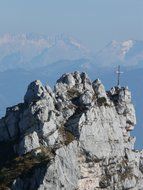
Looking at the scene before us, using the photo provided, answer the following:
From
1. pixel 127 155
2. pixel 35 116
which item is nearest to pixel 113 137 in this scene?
pixel 127 155

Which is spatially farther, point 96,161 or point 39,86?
point 39,86

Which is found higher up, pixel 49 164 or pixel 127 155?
pixel 127 155

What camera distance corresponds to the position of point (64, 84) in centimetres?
8444

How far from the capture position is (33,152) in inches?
2852

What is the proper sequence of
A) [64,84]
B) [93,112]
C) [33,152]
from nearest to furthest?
[33,152] < [93,112] < [64,84]

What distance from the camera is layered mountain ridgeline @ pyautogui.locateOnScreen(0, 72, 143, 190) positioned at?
69688mm

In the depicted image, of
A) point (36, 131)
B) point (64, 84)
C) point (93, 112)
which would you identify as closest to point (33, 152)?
point (36, 131)

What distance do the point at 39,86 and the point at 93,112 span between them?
6939 millimetres

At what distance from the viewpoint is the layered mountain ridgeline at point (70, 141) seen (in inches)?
2744

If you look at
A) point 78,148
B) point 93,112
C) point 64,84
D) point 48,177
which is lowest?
point 48,177

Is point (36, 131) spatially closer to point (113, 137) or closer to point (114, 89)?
point (113, 137)

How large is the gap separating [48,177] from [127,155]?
13537 millimetres

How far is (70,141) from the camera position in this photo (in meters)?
73.4

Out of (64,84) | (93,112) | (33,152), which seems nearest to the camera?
(33,152)
